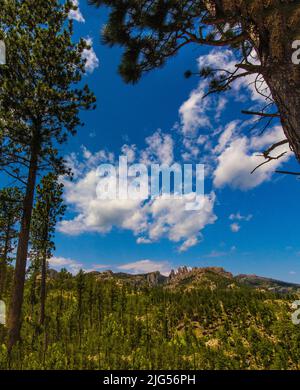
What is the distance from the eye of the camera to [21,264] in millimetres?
8883

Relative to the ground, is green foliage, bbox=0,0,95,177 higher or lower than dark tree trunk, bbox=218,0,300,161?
higher

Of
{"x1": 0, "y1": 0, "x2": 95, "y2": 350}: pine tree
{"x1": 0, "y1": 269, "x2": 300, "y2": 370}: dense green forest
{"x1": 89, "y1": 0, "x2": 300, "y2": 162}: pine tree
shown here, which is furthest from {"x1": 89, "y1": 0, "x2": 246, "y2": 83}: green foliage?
{"x1": 0, "y1": 269, "x2": 300, "y2": 370}: dense green forest

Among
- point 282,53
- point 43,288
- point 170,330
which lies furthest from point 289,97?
point 170,330

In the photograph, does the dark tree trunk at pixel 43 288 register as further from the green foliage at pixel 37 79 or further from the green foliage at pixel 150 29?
the green foliage at pixel 150 29

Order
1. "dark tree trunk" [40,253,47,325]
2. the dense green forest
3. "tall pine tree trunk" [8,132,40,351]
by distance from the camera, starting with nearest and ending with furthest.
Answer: "tall pine tree trunk" [8,132,40,351], the dense green forest, "dark tree trunk" [40,253,47,325]

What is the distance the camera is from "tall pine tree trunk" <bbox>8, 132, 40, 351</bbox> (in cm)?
845

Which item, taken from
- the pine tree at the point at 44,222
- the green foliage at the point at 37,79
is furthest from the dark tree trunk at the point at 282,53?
the pine tree at the point at 44,222

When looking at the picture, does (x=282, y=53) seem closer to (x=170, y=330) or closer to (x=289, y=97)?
(x=289, y=97)

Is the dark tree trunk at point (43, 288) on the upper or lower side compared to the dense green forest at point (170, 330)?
upper

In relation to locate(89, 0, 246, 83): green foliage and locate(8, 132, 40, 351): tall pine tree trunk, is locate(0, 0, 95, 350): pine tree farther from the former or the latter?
locate(89, 0, 246, 83): green foliage

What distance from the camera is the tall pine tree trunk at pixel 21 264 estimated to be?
333 inches

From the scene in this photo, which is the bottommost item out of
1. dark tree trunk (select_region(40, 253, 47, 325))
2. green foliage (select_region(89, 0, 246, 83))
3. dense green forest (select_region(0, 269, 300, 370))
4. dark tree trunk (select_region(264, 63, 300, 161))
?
dense green forest (select_region(0, 269, 300, 370))

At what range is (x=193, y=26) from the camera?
4684mm
